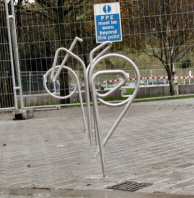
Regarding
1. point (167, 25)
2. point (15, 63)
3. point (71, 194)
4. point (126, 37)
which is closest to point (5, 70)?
point (15, 63)

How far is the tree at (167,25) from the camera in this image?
14289 millimetres

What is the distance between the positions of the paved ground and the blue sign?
1903mm

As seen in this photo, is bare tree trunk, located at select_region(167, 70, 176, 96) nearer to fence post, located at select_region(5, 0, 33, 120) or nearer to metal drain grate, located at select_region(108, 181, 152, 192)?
fence post, located at select_region(5, 0, 33, 120)

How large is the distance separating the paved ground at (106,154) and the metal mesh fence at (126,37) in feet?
6.25

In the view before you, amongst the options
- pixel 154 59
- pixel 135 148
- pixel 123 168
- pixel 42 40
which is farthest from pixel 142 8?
pixel 123 168

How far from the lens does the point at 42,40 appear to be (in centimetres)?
1477

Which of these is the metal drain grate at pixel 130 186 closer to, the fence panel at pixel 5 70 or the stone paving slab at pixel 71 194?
the stone paving slab at pixel 71 194

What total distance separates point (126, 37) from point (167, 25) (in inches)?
45.0

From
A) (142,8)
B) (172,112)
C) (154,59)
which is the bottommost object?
(172,112)

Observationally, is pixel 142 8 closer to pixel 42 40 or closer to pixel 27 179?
pixel 42 40

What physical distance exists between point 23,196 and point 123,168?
1498mm

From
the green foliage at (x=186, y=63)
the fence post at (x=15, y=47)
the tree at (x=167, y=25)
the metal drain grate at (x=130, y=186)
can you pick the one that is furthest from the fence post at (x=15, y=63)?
the metal drain grate at (x=130, y=186)

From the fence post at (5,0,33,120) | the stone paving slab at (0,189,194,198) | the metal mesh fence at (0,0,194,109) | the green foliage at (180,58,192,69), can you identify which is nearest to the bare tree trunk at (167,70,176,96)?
the metal mesh fence at (0,0,194,109)

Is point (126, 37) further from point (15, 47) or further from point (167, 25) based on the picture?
point (15, 47)
